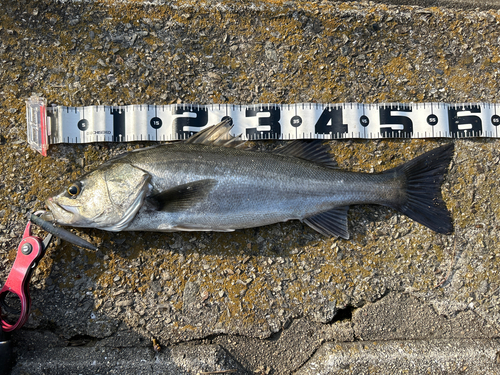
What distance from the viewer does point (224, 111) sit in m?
2.88

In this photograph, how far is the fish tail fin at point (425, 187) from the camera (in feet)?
8.91

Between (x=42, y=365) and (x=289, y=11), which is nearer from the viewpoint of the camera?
(x=42, y=365)

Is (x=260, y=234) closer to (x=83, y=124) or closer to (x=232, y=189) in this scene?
(x=232, y=189)

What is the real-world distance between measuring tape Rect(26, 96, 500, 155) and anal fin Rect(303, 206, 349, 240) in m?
0.66

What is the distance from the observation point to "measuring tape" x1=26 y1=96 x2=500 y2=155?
283 cm

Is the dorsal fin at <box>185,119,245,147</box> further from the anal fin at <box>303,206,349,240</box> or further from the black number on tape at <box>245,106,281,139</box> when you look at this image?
the anal fin at <box>303,206,349,240</box>

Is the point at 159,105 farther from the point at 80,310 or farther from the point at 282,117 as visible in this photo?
the point at 80,310

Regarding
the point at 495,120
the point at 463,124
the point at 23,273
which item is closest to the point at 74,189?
the point at 23,273

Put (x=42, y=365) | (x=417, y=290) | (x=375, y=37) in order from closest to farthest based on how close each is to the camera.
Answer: (x=42, y=365) → (x=417, y=290) → (x=375, y=37)

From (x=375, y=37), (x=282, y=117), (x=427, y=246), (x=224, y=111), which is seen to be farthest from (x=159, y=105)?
(x=427, y=246)

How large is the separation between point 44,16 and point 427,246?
149 inches

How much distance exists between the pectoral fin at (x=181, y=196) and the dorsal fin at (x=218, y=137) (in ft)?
1.12

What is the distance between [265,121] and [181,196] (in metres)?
0.97

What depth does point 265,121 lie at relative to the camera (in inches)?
113
